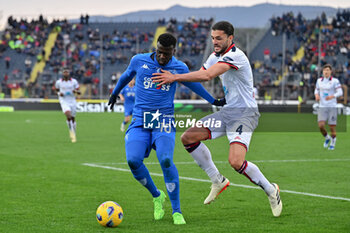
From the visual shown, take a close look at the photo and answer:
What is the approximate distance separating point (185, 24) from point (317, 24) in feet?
37.8

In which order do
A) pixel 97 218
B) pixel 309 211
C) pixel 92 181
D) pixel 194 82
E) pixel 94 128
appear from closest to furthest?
1. pixel 97 218
2. pixel 194 82
3. pixel 309 211
4. pixel 92 181
5. pixel 94 128

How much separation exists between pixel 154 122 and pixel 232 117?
1.07 metres

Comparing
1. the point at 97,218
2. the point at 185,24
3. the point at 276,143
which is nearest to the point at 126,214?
the point at 97,218

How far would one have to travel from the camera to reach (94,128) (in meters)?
27.2

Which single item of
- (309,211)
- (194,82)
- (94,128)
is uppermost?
(194,82)

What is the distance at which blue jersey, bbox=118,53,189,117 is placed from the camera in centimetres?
736

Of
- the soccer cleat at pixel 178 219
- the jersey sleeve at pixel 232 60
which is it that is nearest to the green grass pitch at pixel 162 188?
the soccer cleat at pixel 178 219

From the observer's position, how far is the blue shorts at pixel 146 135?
7.37 m

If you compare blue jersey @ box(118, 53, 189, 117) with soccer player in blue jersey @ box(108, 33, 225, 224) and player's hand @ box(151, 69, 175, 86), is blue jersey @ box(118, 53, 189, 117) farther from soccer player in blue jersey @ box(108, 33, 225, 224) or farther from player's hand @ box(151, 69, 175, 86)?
player's hand @ box(151, 69, 175, 86)

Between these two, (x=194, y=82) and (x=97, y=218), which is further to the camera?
(x=194, y=82)

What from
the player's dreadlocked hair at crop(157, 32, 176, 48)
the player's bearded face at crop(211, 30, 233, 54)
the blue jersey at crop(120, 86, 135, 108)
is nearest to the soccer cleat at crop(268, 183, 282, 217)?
the player's bearded face at crop(211, 30, 233, 54)

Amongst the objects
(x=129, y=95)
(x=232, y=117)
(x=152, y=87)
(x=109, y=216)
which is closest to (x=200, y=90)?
(x=232, y=117)

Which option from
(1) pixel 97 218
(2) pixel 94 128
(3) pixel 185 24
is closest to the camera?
(1) pixel 97 218

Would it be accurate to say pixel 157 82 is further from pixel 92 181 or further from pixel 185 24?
pixel 185 24
